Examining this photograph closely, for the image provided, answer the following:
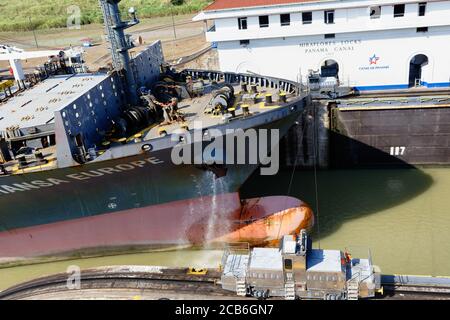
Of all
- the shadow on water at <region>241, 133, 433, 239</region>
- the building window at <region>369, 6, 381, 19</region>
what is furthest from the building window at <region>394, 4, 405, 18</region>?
the shadow on water at <region>241, 133, 433, 239</region>

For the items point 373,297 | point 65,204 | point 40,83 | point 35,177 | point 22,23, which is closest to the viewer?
point 373,297

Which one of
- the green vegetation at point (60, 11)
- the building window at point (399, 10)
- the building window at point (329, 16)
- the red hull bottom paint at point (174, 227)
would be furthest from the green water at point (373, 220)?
the green vegetation at point (60, 11)

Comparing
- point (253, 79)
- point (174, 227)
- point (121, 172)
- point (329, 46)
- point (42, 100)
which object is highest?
point (42, 100)

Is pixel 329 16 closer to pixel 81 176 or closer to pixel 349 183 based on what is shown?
pixel 349 183

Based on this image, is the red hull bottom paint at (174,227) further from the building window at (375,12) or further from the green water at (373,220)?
the building window at (375,12)

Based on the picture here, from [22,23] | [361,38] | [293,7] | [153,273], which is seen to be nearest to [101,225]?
[153,273]

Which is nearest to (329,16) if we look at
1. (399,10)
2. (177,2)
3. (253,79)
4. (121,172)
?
(399,10)

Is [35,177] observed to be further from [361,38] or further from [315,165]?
[361,38]
